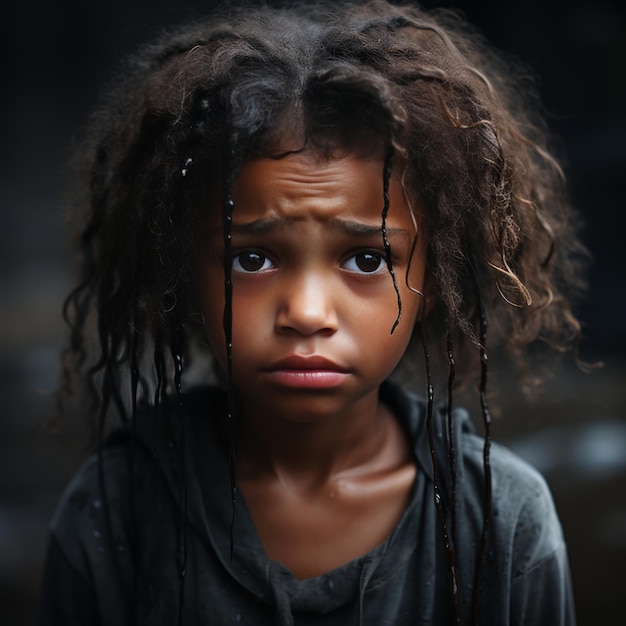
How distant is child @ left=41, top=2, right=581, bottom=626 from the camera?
1.17 meters

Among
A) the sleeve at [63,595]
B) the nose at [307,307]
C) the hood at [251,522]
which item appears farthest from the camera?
the sleeve at [63,595]

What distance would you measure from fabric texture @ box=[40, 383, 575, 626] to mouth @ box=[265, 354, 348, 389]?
230 mm

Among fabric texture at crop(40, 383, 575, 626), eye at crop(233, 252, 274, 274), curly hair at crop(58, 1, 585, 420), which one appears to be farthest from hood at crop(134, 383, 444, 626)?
eye at crop(233, 252, 274, 274)

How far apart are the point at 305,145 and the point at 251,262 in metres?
0.17

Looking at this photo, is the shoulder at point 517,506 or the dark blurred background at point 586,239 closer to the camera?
the shoulder at point 517,506

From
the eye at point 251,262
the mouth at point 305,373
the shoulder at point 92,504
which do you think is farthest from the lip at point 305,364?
the shoulder at point 92,504

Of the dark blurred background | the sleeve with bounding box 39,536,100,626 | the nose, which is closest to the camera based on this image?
the nose

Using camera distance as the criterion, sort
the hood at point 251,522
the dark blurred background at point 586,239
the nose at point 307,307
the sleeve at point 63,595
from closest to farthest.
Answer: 1. the nose at point 307,307
2. the hood at point 251,522
3. the sleeve at point 63,595
4. the dark blurred background at point 586,239

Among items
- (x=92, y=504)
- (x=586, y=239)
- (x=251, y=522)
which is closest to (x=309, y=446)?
(x=251, y=522)

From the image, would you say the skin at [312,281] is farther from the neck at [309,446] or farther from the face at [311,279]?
the neck at [309,446]

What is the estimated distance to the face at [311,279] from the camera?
3.78 feet

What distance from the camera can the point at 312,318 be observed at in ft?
3.71

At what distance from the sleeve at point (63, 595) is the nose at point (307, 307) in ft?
1.85

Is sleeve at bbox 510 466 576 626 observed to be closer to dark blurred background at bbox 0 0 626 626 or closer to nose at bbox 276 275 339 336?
nose at bbox 276 275 339 336
